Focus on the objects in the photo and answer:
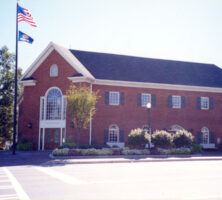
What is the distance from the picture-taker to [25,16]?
84.1 feet

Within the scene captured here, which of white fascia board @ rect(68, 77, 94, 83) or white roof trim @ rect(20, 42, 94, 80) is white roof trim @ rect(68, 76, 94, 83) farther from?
white roof trim @ rect(20, 42, 94, 80)

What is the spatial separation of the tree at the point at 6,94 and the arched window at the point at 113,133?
21.0 m

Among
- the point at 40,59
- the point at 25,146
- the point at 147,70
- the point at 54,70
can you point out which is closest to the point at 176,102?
the point at 147,70

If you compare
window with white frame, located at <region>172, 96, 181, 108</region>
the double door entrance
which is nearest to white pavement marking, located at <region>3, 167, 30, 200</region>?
the double door entrance

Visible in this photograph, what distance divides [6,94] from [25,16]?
2134 cm

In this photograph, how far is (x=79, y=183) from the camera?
10.0m

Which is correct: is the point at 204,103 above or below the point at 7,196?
above

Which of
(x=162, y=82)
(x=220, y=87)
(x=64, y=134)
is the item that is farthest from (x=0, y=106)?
(x=220, y=87)

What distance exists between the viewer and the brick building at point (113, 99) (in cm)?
2953

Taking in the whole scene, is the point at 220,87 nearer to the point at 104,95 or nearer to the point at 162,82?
the point at 162,82

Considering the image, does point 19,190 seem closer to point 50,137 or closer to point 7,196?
point 7,196

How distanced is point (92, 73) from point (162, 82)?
7.91 meters

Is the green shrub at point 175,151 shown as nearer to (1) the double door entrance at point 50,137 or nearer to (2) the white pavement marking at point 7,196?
(1) the double door entrance at point 50,137

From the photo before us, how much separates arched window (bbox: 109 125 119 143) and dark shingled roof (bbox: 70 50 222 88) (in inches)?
200
